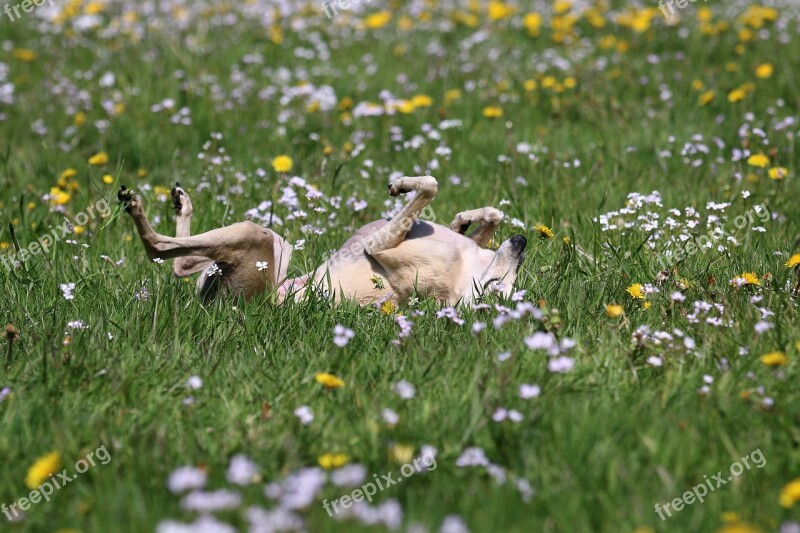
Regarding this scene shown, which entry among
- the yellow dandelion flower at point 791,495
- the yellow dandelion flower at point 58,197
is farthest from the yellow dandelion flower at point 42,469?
the yellow dandelion flower at point 58,197

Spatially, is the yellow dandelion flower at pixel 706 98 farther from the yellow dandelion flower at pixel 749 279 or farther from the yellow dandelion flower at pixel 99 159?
the yellow dandelion flower at pixel 99 159

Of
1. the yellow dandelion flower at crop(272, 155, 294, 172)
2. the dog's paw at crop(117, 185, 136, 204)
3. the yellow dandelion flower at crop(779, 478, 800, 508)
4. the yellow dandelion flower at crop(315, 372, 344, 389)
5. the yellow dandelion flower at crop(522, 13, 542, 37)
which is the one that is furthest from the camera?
the yellow dandelion flower at crop(522, 13, 542, 37)

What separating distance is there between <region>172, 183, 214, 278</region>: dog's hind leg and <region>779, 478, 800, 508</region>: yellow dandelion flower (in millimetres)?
2666

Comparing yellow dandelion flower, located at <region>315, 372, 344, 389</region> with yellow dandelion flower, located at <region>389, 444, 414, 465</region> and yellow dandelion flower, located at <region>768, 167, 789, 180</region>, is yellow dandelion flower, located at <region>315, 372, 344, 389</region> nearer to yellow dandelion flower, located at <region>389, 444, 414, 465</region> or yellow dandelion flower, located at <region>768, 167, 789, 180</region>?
yellow dandelion flower, located at <region>389, 444, 414, 465</region>

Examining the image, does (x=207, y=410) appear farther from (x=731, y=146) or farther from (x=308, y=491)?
(x=731, y=146)

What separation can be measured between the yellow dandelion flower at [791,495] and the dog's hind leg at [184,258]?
267 cm

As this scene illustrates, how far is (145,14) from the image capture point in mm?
10352

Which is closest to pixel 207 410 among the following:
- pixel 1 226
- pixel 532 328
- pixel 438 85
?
pixel 532 328

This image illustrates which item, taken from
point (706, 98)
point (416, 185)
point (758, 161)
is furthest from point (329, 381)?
point (706, 98)

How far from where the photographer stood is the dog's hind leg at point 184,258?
14.8 feet

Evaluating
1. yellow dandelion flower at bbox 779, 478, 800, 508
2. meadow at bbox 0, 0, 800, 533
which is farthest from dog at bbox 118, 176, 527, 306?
yellow dandelion flower at bbox 779, 478, 800, 508

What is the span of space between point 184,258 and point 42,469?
192 cm

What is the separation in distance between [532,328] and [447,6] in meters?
7.49

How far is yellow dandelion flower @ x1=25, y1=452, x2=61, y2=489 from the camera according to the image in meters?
2.70
